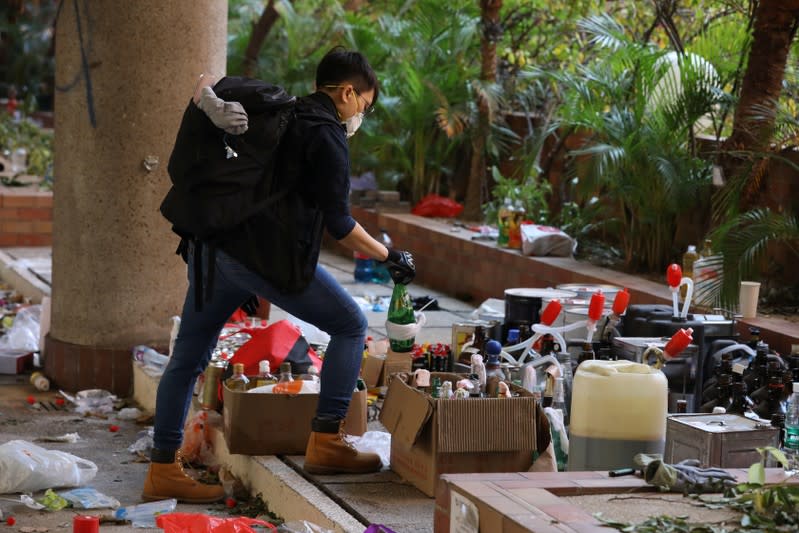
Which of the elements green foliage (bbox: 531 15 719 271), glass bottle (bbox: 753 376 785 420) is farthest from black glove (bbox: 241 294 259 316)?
green foliage (bbox: 531 15 719 271)

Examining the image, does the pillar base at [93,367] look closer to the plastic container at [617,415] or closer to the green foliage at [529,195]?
the plastic container at [617,415]

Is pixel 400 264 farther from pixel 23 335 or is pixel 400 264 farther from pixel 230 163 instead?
pixel 23 335

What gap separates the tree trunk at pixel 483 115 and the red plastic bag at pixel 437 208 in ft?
0.33

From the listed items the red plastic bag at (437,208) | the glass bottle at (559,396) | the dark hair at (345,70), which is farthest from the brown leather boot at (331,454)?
the red plastic bag at (437,208)

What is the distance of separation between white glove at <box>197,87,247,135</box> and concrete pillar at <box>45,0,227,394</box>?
229 cm

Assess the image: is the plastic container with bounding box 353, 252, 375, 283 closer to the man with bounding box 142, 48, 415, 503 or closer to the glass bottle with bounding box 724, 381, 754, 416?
the man with bounding box 142, 48, 415, 503

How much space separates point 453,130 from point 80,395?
201 inches

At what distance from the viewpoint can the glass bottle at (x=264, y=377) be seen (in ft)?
18.1

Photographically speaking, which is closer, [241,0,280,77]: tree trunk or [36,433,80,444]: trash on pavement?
[36,433,80,444]: trash on pavement

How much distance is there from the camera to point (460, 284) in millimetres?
10047

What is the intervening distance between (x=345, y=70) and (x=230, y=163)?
0.55 m

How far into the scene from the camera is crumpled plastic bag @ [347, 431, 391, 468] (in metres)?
5.21

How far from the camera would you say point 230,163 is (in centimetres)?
463

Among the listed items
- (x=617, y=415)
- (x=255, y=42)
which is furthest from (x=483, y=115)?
(x=617, y=415)
